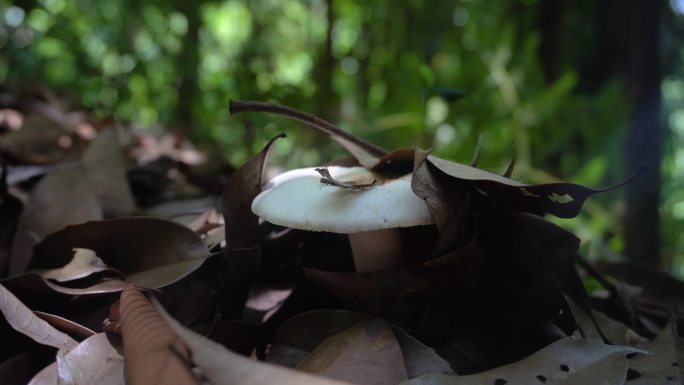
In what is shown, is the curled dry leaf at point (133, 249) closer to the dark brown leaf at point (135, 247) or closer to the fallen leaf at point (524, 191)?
the dark brown leaf at point (135, 247)

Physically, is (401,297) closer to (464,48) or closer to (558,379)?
(558,379)

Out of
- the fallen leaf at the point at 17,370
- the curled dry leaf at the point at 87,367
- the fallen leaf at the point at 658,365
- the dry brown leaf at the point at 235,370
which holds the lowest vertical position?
the fallen leaf at the point at 658,365

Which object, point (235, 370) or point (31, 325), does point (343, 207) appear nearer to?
point (235, 370)

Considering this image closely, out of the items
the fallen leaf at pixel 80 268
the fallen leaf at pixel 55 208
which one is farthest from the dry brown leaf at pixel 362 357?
the fallen leaf at pixel 55 208

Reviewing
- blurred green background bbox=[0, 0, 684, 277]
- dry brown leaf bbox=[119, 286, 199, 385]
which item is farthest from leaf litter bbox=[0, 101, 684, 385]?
blurred green background bbox=[0, 0, 684, 277]

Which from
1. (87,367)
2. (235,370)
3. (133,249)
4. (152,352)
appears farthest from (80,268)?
(235,370)
